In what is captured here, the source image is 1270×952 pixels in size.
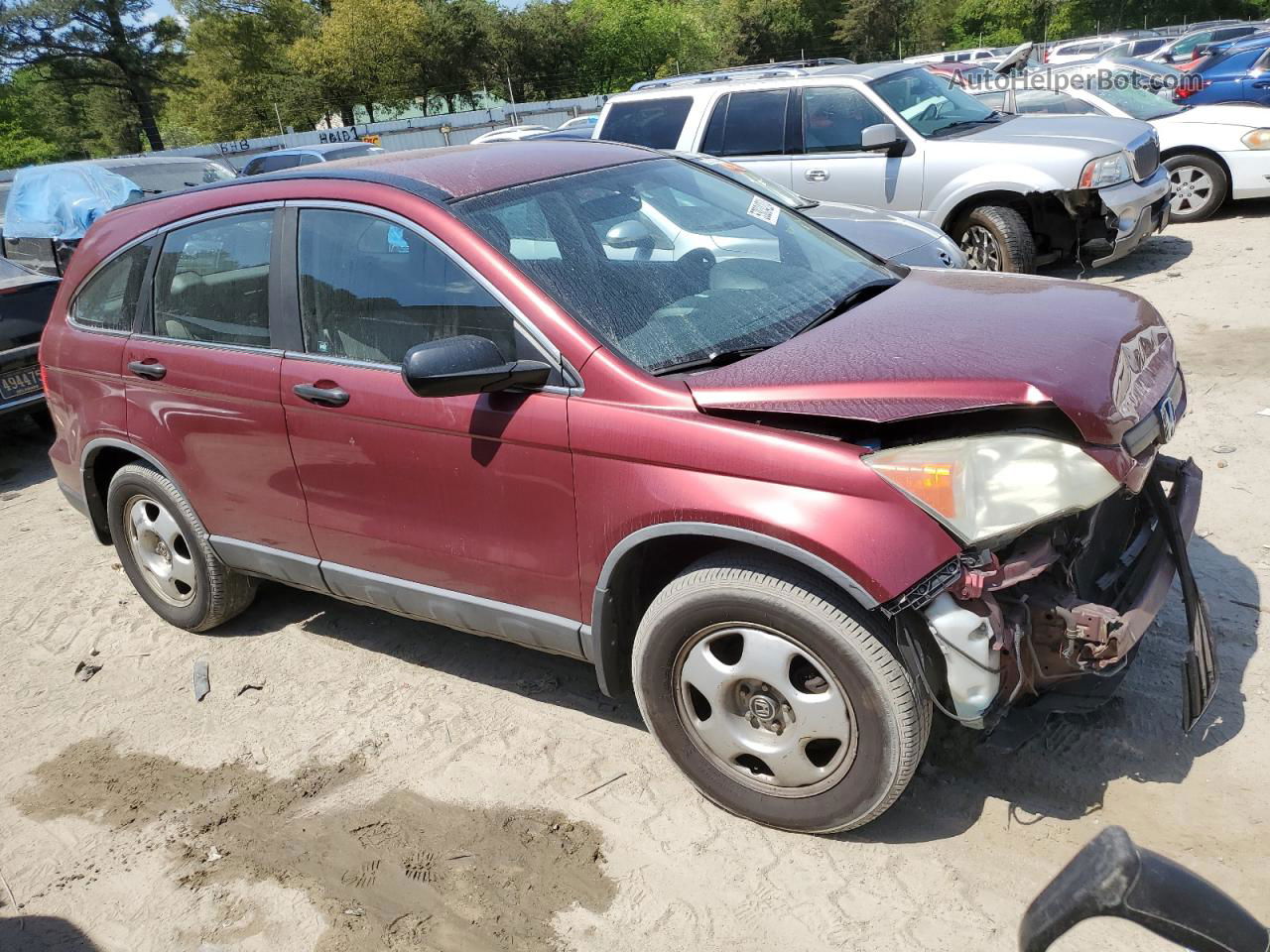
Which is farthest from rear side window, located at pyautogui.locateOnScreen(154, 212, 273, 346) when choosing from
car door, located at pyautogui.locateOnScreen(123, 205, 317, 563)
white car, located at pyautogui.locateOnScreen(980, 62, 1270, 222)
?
white car, located at pyautogui.locateOnScreen(980, 62, 1270, 222)

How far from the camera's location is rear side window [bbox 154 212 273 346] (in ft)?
12.1

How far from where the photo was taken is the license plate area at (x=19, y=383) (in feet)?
24.1

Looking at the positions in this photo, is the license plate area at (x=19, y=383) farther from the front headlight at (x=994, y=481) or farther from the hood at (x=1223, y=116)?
the hood at (x=1223, y=116)

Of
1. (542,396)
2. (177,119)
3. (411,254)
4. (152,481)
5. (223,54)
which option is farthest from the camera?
(177,119)

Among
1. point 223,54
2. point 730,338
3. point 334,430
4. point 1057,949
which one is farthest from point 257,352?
point 223,54

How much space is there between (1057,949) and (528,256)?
2339 mm

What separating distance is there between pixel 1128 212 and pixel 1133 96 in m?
3.74

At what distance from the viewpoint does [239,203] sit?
3.78 metres

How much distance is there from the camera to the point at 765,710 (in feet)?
9.18

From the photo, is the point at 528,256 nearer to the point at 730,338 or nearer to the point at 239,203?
the point at 730,338

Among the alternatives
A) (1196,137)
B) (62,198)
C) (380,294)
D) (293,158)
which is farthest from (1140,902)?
(293,158)

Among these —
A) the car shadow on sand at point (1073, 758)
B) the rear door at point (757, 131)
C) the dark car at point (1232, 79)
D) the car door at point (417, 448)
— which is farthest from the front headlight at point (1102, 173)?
the dark car at point (1232, 79)

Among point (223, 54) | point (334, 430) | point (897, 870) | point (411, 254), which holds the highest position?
point (411, 254)

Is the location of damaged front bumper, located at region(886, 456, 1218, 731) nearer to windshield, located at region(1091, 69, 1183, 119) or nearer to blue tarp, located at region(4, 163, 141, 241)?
windshield, located at region(1091, 69, 1183, 119)
